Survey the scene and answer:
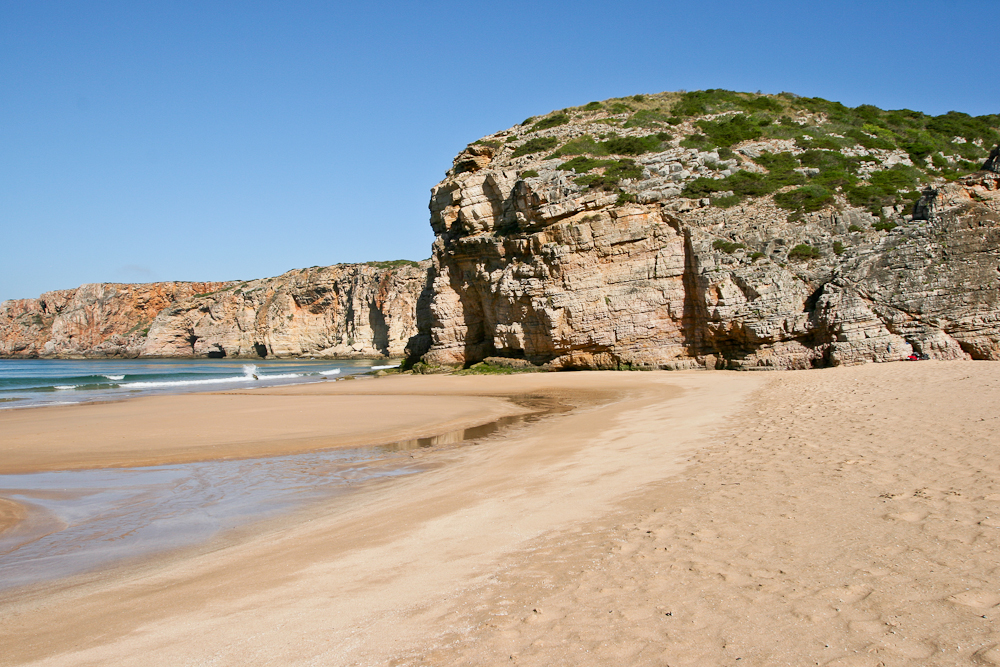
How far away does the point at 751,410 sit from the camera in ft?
35.1

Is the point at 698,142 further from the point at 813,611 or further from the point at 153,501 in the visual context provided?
the point at 813,611

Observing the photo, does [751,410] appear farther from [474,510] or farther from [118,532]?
[118,532]

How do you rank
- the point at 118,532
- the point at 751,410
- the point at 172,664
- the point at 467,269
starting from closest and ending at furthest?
the point at 172,664 → the point at 118,532 → the point at 751,410 → the point at 467,269

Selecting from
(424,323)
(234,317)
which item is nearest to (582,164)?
(424,323)

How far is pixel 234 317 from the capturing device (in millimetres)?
86500

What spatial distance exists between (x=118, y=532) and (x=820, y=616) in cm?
704

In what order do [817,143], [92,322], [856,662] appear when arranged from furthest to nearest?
[92,322]
[817,143]
[856,662]

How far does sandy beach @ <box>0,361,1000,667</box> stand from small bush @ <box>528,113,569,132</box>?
1149 inches

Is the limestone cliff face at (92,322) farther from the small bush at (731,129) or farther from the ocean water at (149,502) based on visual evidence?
the ocean water at (149,502)

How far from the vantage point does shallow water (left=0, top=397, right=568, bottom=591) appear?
5727 mm

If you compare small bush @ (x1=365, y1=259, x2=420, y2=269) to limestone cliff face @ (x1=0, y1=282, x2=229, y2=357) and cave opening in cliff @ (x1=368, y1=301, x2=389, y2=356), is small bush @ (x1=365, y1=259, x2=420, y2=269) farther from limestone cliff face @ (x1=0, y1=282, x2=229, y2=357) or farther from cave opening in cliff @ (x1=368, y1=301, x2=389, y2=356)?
limestone cliff face @ (x1=0, y1=282, x2=229, y2=357)

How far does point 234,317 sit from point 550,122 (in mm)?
68891

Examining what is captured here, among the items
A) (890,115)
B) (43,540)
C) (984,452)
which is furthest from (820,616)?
(890,115)

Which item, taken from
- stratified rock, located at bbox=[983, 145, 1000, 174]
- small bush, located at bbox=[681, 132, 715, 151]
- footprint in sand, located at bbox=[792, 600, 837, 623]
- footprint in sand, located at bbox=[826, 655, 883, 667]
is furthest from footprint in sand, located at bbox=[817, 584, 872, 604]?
small bush, located at bbox=[681, 132, 715, 151]
